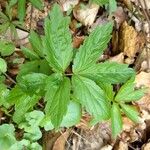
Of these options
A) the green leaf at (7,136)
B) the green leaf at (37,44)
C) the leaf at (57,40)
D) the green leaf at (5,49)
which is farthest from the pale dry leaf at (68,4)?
the leaf at (57,40)

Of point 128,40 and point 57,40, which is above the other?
point 57,40

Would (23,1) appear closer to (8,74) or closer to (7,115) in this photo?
(8,74)

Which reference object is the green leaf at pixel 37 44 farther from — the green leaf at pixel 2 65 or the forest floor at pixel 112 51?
the forest floor at pixel 112 51

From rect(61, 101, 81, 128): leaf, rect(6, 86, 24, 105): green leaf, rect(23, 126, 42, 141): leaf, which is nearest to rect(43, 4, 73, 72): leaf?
rect(6, 86, 24, 105): green leaf

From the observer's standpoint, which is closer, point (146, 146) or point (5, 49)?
point (5, 49)

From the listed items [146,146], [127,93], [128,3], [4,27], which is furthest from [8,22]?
[146,146]

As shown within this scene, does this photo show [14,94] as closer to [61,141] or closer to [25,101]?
[25,101]
